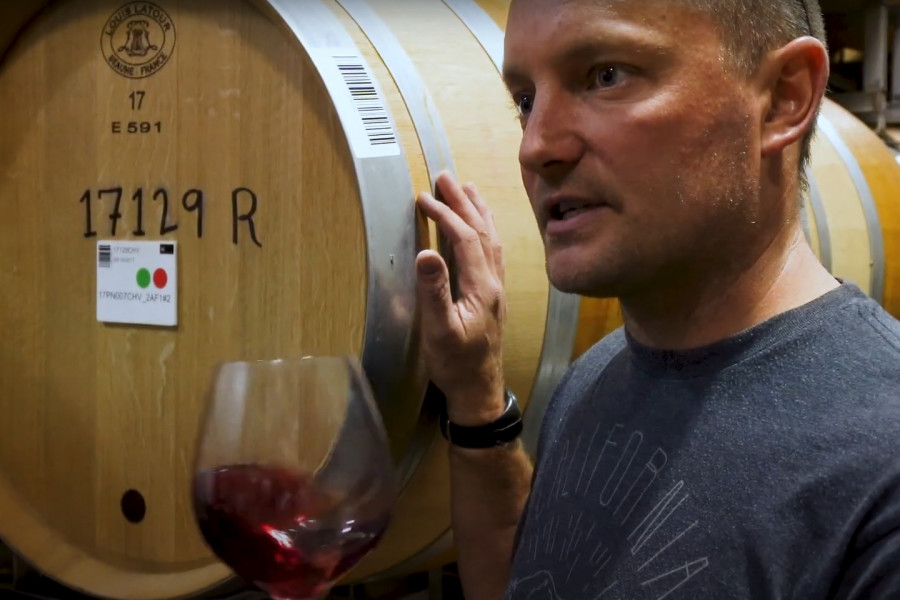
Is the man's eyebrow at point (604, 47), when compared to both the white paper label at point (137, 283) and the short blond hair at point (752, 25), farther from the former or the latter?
the white paper label at point (137, 283)

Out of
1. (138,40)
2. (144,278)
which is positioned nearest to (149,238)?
(144,278)

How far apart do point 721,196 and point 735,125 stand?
0.06 metres

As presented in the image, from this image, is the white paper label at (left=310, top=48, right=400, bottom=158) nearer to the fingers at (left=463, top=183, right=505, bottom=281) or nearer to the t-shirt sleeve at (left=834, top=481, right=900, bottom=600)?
the fingers at (left=463, top=183, right=505, bottom=281)

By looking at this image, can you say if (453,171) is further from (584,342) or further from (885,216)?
(885,216)

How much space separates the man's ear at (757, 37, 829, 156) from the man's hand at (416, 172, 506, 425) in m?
0.41

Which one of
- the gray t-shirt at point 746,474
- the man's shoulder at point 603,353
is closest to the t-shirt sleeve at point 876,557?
the gray t-shirt at point 746,474

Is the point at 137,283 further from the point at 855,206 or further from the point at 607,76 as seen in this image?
the point at 855,206

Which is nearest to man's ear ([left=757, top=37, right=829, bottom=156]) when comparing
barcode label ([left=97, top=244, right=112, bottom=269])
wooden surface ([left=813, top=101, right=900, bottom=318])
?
barcode label ([left=97, top=244, right=112, bottom=269])

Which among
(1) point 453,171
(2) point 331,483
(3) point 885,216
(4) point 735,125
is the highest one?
(4) point 735,125

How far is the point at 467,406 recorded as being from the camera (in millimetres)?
1311

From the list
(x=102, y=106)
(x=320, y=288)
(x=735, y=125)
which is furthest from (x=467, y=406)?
(x=102, y=106)

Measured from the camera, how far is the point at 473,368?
1.28 metres

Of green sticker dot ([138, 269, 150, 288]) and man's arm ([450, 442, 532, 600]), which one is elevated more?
green sticker dot ([138, 269, 150, 288])

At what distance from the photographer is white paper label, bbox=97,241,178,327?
1.45 meters
